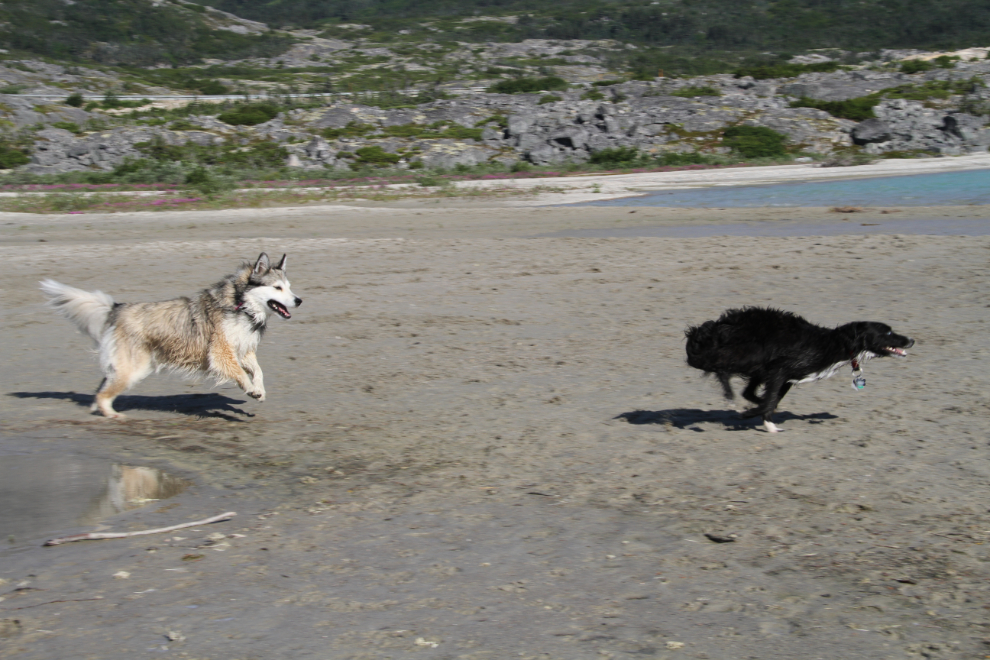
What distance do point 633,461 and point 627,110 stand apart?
45941mm

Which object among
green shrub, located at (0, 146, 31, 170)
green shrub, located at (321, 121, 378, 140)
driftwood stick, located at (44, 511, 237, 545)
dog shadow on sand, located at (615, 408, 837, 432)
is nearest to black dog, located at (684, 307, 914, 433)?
dog shadow on sand, located at (615, 408, 837, 432)

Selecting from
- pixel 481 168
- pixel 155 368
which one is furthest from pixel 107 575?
pixel 481 168

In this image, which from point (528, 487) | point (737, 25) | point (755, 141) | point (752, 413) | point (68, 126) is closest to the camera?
point (528, 487)

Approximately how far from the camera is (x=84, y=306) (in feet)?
23.9

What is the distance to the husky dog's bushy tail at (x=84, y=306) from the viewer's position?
7.28m

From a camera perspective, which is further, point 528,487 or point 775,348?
point 775,348

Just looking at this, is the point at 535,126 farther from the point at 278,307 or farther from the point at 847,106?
the point at 278,307

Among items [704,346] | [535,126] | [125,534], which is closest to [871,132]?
[535,126]

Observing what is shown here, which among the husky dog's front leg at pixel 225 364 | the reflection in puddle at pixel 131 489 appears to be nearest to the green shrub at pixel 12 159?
the husky dog's front leg at pixel 225 364

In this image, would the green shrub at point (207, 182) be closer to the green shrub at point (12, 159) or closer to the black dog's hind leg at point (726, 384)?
the green shrub at point (12, 159)

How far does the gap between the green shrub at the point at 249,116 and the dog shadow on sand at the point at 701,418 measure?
1873 inches

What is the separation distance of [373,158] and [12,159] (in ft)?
52.7

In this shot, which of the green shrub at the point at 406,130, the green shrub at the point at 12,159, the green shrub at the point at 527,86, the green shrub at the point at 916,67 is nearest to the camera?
the green shrub at the point at 12,159

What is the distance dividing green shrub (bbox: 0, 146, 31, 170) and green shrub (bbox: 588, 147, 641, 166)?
2601 cm
